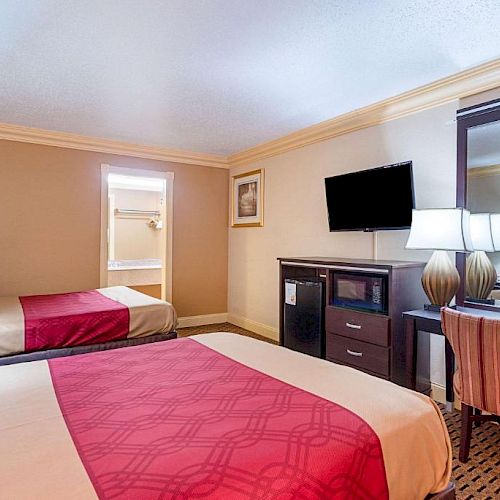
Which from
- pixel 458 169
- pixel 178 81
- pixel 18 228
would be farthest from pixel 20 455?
pixel 18 228

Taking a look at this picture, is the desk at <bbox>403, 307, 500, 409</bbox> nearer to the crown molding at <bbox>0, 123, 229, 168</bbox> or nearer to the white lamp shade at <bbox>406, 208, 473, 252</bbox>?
the white lamp shade at <bbox>406, 208, 473, 252</bbox>

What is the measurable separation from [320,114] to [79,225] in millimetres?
3074

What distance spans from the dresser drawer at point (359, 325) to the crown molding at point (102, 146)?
3102mm

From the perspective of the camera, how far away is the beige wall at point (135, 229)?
20.9 feet

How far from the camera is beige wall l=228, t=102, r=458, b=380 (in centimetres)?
305

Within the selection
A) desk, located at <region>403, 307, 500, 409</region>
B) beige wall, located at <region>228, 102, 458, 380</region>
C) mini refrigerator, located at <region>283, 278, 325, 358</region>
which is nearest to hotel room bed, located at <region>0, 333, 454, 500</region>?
desk, located at <region>403, 307, 500, 409</region>

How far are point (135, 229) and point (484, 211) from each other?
5255 millimetres

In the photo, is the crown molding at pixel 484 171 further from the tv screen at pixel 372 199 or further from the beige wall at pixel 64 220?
the beige wall at pixel 64 220

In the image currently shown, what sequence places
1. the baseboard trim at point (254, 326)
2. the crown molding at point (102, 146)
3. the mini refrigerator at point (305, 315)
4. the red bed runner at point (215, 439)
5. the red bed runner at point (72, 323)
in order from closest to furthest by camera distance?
the red bed runner at point (215, 439)
the red bed runner at point (72, 323)
the mini refrigerator at point (305, 315)
the crown molding at point (102, 146)
the baseboard trim at point (254, 326)

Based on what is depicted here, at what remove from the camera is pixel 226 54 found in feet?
8.34

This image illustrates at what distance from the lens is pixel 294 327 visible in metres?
3.65

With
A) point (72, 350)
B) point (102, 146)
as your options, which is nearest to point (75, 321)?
point (72, 350)

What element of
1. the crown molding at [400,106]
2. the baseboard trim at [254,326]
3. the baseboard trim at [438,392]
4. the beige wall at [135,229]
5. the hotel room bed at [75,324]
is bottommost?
the baseboard trim at [438,392]

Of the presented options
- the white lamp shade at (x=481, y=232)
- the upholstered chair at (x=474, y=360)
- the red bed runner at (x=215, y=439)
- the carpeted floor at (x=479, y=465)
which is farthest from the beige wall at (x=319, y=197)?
the red bed runner at (x=215, y=439)
